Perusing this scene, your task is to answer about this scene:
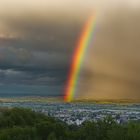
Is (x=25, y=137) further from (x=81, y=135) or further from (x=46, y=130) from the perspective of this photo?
(x=81, y=135)

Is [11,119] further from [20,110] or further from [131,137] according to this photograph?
[131,137]

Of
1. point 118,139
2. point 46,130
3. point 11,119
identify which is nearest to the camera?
point 118,139

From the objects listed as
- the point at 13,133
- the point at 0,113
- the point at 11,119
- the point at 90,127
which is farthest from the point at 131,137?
the point at 0,113

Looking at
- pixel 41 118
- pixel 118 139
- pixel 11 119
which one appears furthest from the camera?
pixel 41 118

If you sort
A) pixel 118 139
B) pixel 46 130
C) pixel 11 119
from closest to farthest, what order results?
pixel 118 139 < pixel 46 130 < pixel 11 119

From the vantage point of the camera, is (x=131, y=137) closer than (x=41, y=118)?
Result: Yes

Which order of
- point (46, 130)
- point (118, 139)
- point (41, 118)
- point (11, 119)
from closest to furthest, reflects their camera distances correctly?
point (118, 139) → point (46, 130) → point (11, 119) → point (41, 118)

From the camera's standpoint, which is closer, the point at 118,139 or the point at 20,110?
the point at 118,139

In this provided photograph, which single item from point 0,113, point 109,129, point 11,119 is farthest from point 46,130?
point 0,113
